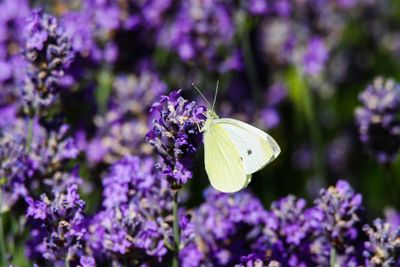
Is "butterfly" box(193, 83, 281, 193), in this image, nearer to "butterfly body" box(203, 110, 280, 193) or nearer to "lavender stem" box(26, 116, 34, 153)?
"butterfly body" box(203, 110, 280, 193)

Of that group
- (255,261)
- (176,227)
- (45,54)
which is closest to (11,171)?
(45,54)

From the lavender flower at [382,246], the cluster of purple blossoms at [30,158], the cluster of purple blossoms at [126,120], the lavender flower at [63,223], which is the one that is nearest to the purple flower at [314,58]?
the cluster of purple blossoms at [126,120]

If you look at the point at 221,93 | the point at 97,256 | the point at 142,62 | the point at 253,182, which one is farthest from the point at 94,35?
the point at 97,256

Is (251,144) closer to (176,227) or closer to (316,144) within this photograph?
(176,227)

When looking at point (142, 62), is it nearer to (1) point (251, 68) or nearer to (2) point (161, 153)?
(1) point (251, 68)

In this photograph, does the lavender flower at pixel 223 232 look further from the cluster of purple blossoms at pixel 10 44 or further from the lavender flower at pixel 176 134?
the cluster of purple blossoms at pixel 10 44

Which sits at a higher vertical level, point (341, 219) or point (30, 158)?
point (30, 158)
